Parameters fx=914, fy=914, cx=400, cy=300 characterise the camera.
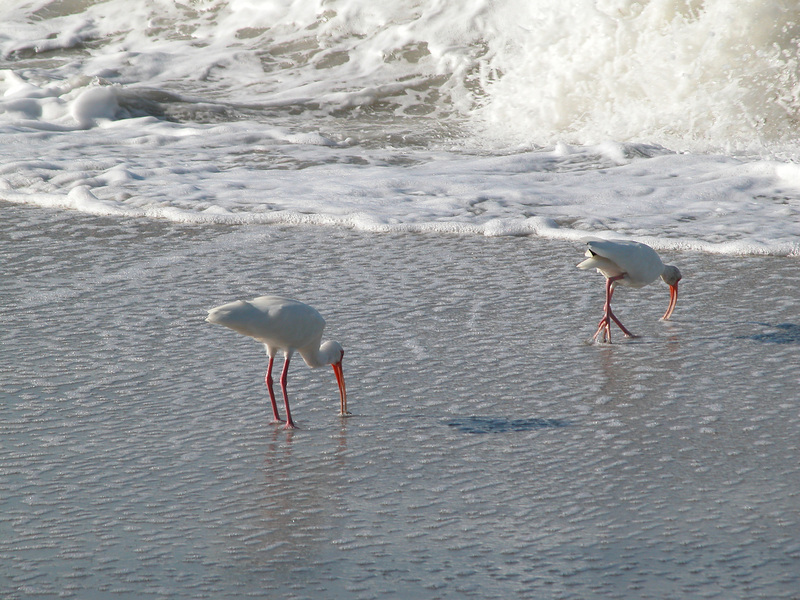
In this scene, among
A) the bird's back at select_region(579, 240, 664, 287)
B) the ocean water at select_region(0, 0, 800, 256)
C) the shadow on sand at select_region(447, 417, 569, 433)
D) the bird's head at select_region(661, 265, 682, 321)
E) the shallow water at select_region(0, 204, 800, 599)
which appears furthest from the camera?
the ocean water at select_region(0, 0, 800, 256)

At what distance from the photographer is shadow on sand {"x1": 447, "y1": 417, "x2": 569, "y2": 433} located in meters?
3.69

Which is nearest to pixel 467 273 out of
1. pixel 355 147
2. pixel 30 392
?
pixel 30 392

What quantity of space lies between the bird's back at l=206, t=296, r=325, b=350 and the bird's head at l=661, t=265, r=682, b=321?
83.3 inches

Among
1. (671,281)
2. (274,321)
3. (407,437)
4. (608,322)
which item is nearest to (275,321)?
(274,321)

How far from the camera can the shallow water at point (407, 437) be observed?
2.70 meters

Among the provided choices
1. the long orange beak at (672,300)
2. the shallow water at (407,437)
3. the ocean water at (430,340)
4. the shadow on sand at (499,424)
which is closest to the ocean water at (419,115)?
the ocean water at (430,340)

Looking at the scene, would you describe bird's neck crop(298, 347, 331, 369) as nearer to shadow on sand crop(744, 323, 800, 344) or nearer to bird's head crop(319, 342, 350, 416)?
bird's head crop(319, 342, 350, 416)

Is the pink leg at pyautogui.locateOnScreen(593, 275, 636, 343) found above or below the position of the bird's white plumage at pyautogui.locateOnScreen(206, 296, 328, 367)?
below

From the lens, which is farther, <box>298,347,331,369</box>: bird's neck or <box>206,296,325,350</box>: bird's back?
<box>298,347,331,369</box>: bird's neck

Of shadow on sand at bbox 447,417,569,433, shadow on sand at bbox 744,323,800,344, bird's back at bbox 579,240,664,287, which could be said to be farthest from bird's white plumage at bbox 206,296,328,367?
shadow on sand at bbox 744,323,800,344

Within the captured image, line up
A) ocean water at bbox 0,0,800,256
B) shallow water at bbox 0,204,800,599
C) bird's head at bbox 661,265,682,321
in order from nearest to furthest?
shallow water at bbox 0,204,800,599
bird's head at bbox 661,265,682,321
ocean water at bbox 0,0,800,256

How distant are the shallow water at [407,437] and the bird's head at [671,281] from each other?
9 cm

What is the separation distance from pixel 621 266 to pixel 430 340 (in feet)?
3.43

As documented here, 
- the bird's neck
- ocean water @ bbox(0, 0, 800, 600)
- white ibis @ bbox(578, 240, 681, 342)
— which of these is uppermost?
white ibis @ bbox(578, 240, 681, 342)
